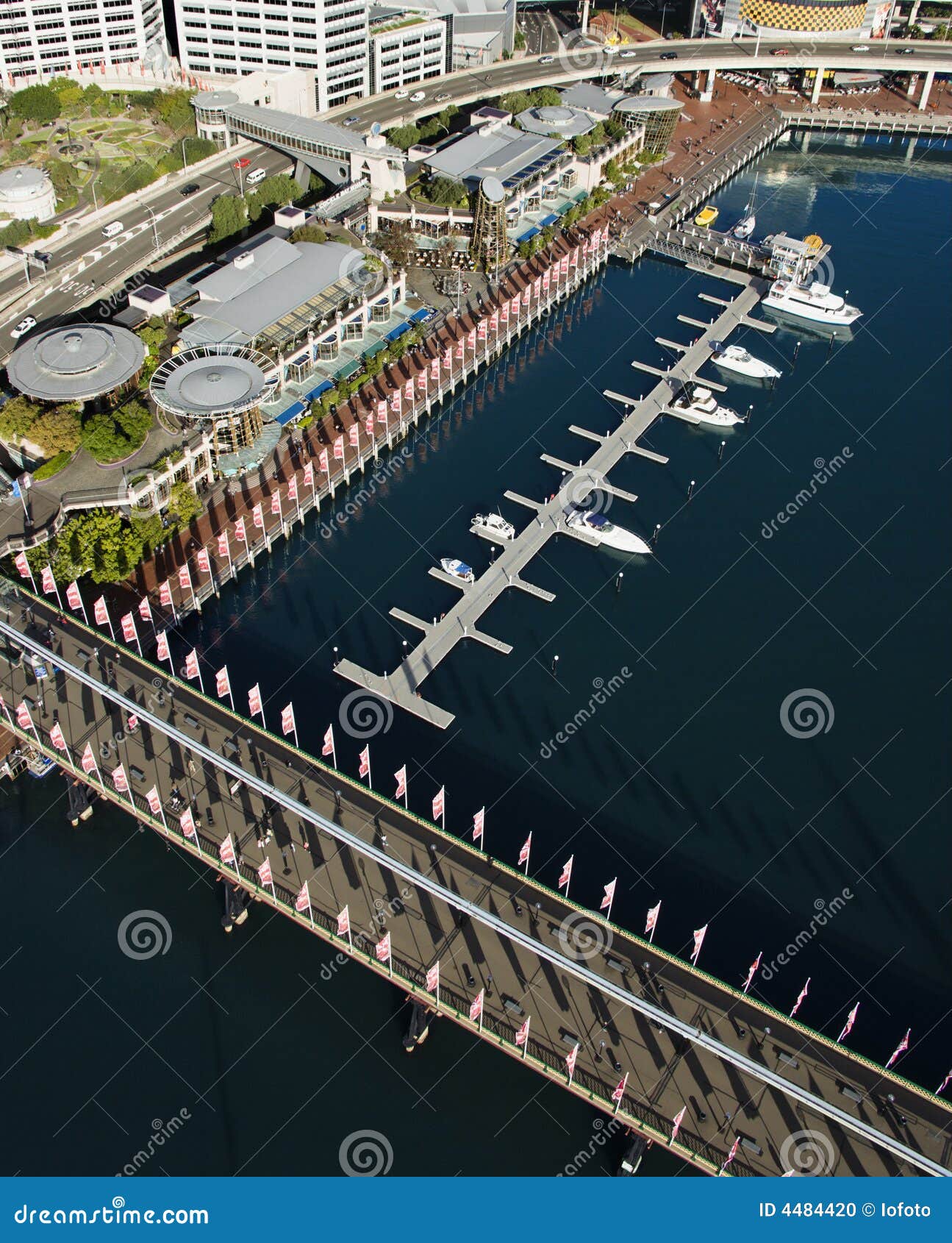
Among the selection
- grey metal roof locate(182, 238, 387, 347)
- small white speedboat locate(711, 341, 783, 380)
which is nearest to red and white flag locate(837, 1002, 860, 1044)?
small white speedboat locate(711, 341, 783, 380)

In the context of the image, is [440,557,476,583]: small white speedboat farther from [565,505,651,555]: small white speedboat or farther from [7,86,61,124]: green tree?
[7,86,61,124]: green tree

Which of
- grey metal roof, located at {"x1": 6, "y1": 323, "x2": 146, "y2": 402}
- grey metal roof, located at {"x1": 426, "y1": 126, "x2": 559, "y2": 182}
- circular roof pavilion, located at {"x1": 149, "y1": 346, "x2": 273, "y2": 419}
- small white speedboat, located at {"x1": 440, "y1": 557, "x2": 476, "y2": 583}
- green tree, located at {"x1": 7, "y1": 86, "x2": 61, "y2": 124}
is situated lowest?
small white speedboat, located at {"x1": 440, "y1": 557, "x2": 476, "y2": 583}

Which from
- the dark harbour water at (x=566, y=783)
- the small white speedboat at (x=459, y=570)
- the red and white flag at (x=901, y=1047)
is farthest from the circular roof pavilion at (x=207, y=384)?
the red and white flag at (x=901, y=1047)

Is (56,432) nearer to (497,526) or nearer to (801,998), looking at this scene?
(497,526)

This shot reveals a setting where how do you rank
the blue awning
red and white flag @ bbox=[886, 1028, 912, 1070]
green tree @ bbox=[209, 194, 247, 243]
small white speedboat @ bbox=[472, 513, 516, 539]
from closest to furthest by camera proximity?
red and white flag @ bbox=[886, 1028, 912, 1070]
small white speedboat @ bbox=[472, 513, 516, 539]
the blue awning
green tree @ bbox=[209, 194, 247, 243]

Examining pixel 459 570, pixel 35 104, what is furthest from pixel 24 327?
pixel 459 570

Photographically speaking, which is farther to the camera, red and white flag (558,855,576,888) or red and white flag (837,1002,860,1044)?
red and white flag (558,855,576,888)

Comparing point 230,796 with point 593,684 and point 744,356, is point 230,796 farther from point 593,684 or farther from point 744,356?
point 744,356
